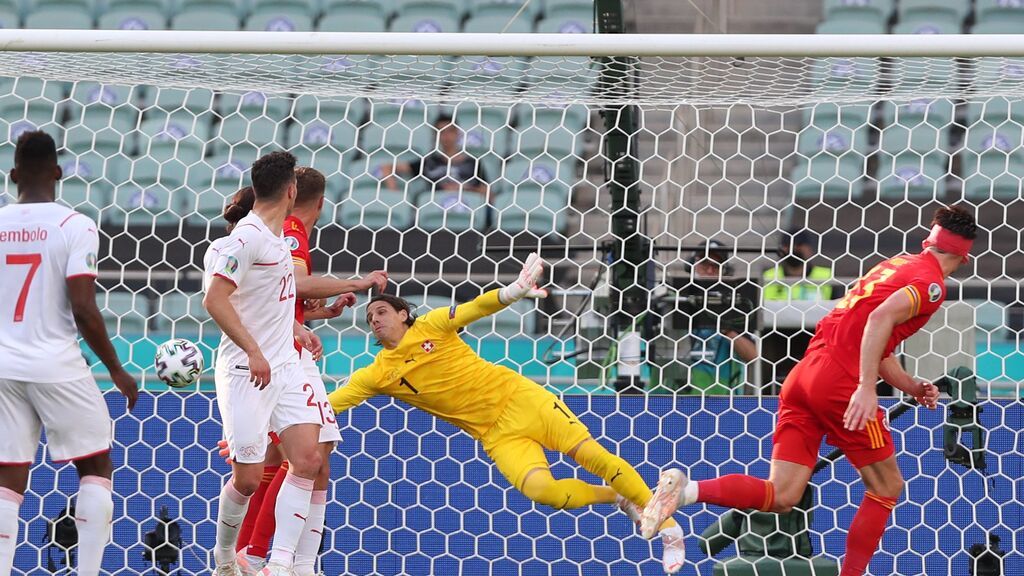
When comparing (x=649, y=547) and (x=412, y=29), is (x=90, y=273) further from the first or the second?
(x=412, y=29)

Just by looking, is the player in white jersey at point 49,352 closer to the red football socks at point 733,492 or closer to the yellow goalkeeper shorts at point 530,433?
the yellow goalkeeper shorts at point 530,433

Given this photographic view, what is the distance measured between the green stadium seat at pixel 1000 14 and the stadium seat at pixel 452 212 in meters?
5.13

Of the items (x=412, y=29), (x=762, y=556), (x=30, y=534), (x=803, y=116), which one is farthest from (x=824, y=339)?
(x=412, y=29)

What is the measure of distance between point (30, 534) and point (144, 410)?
→ 2.67 feet

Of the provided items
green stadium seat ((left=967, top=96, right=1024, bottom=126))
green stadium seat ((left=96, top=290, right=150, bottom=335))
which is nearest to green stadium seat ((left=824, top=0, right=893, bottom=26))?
green stadium seat ((left=967, top=96, right=1024, bottom=126))

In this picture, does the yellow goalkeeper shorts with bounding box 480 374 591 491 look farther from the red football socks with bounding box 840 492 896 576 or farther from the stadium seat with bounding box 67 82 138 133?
the stadium seat with bounding box 67 82 138 133

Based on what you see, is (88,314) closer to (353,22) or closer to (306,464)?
(306,464)

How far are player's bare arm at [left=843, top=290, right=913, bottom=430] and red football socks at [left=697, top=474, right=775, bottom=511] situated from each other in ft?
1.46

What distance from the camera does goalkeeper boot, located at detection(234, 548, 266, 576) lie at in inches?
205

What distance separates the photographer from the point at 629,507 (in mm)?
5656

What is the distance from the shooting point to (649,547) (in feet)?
20.3

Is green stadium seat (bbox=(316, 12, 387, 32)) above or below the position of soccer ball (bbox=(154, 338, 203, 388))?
below

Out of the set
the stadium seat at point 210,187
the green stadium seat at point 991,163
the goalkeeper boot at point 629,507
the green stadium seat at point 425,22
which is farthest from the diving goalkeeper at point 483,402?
the green stadium seat at point 425,22

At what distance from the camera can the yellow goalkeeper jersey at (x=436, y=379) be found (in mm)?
5742
